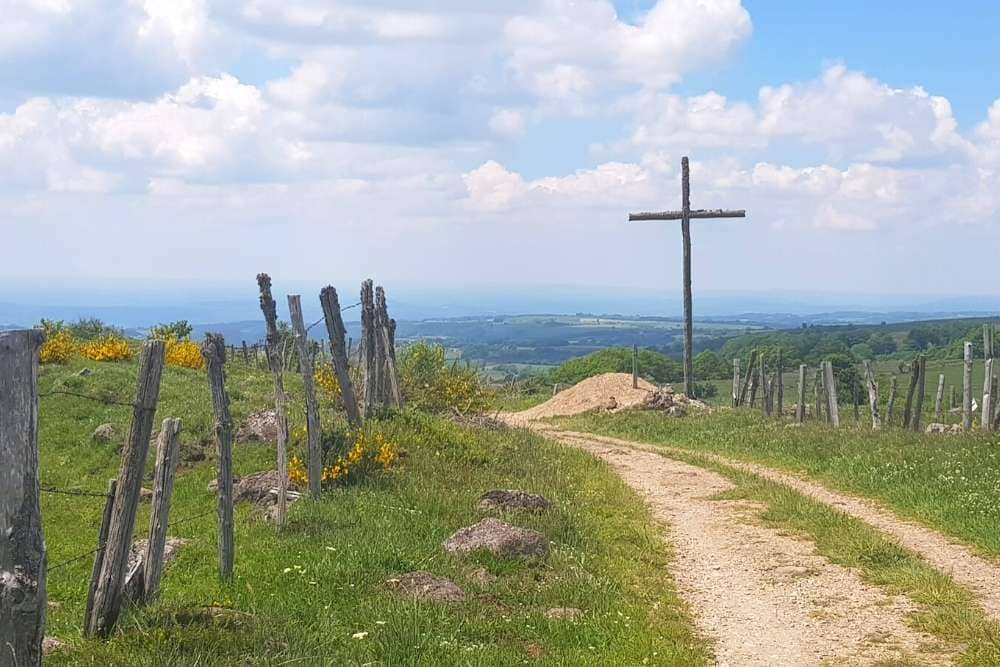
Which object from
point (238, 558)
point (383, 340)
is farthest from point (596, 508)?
point (383, 340)

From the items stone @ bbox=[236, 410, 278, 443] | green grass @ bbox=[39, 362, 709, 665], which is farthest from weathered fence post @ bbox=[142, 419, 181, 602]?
stone @ bbox=[236, 410, 278, 443]

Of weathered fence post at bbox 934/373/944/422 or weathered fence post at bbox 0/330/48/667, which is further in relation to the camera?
weathered fence post at bbox 934/373/944/422

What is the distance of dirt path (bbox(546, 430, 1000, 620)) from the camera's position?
10.7 m

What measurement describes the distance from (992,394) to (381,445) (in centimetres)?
1552

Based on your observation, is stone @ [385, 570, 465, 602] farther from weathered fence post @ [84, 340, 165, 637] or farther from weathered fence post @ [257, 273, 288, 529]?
weathered fence post @ [257, 273, 288, 529]

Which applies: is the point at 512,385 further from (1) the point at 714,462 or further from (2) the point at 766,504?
(2) the point at 766,504

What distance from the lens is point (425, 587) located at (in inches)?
381

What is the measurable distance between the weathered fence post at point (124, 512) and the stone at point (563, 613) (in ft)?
13.4

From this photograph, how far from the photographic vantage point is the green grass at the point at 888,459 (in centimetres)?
1400

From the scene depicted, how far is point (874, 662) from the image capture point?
27.8 ft

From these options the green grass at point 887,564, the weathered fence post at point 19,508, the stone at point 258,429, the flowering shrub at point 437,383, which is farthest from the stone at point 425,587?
the flowering shrub at point 437,383

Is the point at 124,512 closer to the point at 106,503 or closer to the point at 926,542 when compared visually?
the point at 106,503

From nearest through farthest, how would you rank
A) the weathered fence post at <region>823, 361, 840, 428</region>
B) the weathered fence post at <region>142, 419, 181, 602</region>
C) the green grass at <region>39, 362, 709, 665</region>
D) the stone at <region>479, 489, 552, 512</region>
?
the green grass at <region>39, 362, 709, 665</region> → the weathered fence post at <region>142, 419, 181, 602</region> → the stone at <region>479, 489, 552, 512</region> → the weathered fence post at <region>823, 361, 840, 428</region>

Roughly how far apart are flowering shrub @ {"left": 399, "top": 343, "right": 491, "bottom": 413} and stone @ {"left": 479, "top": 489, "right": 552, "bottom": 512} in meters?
13.6
